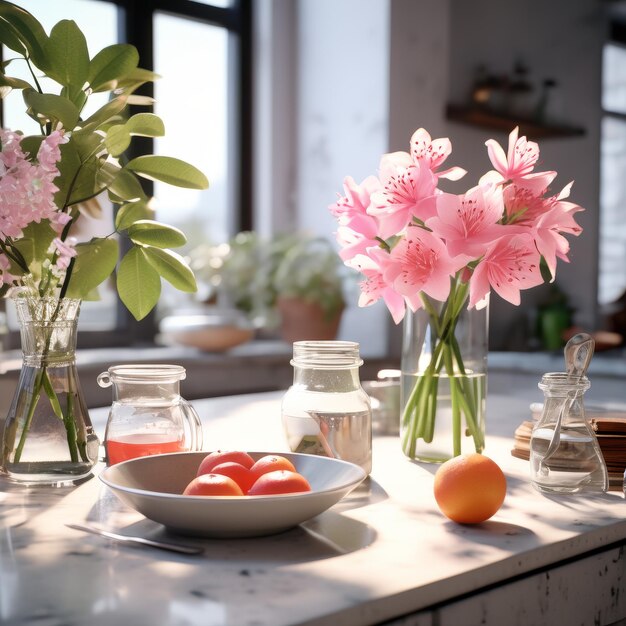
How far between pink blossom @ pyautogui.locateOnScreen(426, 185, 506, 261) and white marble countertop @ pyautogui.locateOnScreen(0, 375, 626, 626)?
27 cm

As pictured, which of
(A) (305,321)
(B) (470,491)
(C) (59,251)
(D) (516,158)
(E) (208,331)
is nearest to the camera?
(B) (470,491)

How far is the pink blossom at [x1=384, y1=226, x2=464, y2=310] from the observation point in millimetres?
990

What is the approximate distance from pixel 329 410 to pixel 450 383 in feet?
0.60

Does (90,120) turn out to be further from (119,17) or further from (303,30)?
(303,30)

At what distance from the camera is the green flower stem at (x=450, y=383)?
111 centimetres

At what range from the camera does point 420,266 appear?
1.01 metres

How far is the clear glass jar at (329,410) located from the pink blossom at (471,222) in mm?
170

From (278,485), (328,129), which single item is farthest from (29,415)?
(328,129)

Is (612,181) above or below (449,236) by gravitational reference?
above

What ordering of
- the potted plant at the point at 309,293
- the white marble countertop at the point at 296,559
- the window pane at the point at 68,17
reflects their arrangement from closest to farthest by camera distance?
1. the white marble countertop at the point at 296,559
2. the window pane at the point at 68,17
3. the potted plant at the point at 309,293

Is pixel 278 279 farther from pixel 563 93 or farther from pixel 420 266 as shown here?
pixel 420 266

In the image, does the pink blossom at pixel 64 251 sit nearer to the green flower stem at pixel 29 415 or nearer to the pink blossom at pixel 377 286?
the green flower stem at pixel 29 415

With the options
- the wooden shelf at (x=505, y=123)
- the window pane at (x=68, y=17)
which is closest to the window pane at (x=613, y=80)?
the wooden shelf at (x=505, y=123)

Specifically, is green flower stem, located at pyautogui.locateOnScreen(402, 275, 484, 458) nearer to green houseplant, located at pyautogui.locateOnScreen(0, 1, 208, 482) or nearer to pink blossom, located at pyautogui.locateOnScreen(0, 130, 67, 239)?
green houseplant, located at pyautogui.locateOnScreen(0, 1, 208, 482)
